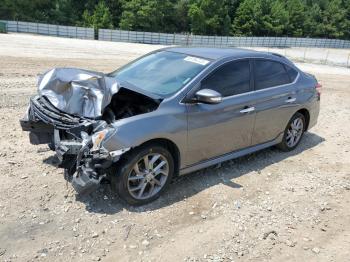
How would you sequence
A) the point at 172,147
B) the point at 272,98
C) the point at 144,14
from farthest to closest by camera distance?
the point at 144,14
the point at 272,98
the point at 172,147

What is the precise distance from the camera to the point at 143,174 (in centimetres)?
420

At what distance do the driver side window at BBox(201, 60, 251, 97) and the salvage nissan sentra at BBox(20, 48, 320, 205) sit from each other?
0.5 inches

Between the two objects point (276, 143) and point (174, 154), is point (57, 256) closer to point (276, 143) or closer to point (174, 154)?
point (174, 154)

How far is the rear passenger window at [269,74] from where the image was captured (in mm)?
5410

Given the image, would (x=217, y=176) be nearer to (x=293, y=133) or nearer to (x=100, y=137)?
(x=293, y=133)

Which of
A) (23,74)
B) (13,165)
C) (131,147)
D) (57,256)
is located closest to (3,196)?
(13,165)

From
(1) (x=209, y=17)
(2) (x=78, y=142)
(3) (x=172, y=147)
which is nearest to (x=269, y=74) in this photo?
(3) (x=172, y=147)

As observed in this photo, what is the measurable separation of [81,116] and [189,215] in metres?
1.70

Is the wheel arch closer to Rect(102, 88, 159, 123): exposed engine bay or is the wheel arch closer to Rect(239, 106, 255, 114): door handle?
Rect(102, 88, 159, 123): exposed engine bay

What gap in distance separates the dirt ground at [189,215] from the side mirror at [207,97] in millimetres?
1206

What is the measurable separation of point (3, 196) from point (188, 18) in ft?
193

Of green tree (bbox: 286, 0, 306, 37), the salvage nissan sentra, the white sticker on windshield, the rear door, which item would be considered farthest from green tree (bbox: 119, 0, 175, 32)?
the white sticker on windshield

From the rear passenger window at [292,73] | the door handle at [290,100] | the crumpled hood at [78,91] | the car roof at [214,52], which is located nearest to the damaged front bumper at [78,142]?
the crumpled hood at [78,91]

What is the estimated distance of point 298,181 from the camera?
5.38 metres
